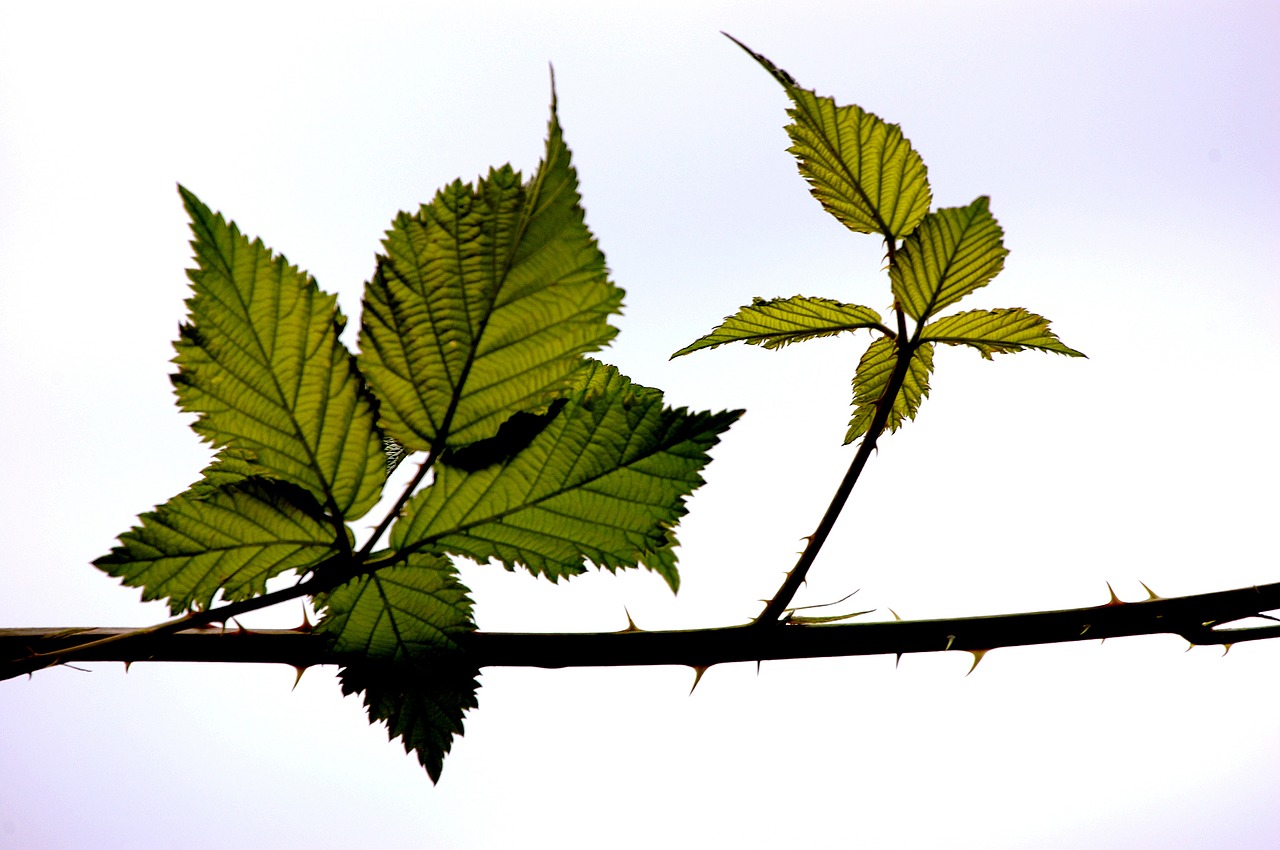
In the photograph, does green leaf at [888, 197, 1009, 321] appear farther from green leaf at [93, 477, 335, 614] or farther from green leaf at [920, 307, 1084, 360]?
green leaf at [93, 477, 335, 614]

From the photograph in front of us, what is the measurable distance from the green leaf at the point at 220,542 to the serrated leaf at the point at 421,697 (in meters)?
0.10

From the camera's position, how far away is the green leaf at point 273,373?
0.55m

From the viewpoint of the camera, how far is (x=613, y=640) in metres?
0.59

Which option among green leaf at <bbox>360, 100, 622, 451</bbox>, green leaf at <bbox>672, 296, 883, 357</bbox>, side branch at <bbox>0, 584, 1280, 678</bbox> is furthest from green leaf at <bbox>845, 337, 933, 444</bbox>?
green leaf at <bbox>360, 100, 622, 451</bbox>

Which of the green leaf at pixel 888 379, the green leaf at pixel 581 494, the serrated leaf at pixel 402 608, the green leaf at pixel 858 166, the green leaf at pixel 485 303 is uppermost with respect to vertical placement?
the green leaf at pixel 858 166

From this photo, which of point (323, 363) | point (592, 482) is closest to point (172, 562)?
point (323, 363)

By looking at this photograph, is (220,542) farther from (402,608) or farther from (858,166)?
(858,166)

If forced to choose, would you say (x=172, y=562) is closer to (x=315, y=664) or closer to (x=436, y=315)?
(x=315, y=664)

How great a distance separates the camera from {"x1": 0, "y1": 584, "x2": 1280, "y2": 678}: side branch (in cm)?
59

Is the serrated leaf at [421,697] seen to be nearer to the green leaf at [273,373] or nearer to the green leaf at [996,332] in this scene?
the green leaf at [273,373]

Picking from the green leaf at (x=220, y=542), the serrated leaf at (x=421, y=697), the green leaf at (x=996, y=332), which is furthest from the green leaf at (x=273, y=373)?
the green leaf at (x=996, y=332)

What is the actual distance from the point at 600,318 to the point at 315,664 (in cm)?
32

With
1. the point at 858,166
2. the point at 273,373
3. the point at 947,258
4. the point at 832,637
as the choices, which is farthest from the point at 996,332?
the point at 273,373

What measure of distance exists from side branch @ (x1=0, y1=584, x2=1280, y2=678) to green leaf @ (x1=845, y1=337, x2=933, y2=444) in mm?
290
